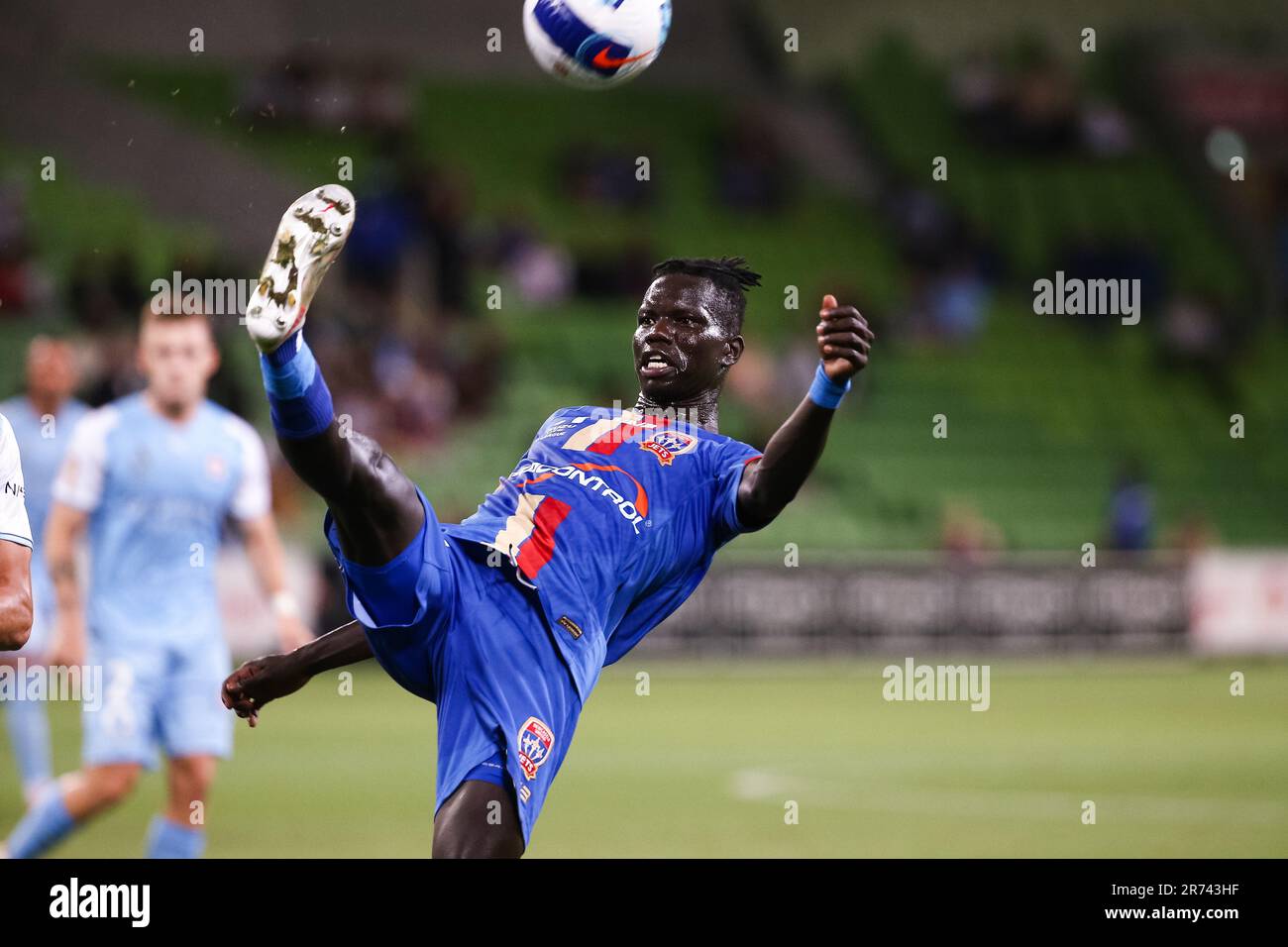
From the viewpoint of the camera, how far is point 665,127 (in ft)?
92.7

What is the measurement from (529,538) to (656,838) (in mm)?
4442

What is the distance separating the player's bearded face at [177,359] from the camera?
805cm

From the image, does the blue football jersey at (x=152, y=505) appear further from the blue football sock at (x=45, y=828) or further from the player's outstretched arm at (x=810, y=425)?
the player's outstretched arm at (x=810, y=425)

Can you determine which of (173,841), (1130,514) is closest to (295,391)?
(173,841)

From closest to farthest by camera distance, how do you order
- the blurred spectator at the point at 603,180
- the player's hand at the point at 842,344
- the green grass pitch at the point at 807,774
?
the player's hand at the point at 842,344
the green grass pitch at the point at 807,774
the blurred spectator at the point at 603,180

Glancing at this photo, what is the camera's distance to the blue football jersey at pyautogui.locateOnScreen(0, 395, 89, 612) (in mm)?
10227

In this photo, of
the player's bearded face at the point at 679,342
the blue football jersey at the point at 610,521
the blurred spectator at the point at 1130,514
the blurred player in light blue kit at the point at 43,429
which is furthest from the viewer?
the blurred spectator at the point at 1130,514

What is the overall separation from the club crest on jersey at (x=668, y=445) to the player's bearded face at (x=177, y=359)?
121 inches

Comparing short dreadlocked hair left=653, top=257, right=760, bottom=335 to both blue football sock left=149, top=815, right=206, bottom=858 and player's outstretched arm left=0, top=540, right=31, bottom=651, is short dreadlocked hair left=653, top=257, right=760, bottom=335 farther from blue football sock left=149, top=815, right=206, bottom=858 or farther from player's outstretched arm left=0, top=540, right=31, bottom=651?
blue football sock left=149, top=815, right=206, bottom=858

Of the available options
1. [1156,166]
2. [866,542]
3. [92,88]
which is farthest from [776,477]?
[1156,166]

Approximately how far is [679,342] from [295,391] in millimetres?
1715

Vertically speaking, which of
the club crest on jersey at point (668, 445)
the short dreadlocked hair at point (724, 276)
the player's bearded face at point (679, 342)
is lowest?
the club crest on jersey at point (668, 445)

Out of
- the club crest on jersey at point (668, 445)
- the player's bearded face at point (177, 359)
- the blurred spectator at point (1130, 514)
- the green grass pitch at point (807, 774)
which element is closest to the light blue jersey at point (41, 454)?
the green grass pitch at point (807, 774)

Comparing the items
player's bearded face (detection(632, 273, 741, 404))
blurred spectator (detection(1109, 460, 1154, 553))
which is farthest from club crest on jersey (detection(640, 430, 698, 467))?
blurred spectator (detection(1109, 460, 1154, 553))
